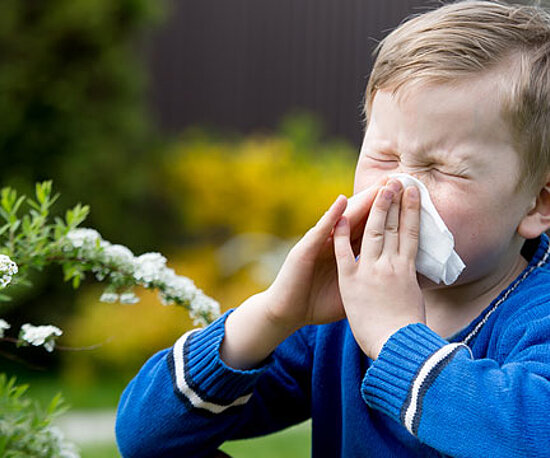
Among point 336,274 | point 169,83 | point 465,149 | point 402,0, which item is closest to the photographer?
point 465,149

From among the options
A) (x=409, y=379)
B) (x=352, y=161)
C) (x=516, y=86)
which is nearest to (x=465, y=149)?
(x=516, y=86)

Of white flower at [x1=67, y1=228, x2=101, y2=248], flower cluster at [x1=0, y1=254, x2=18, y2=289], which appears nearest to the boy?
white flower at [x1=67, y1=228, x2=101, y2=248]

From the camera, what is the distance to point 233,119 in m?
8.09

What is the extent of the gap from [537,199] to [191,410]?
0.83 metres

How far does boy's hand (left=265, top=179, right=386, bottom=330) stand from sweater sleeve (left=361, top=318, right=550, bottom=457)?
0.24 metres

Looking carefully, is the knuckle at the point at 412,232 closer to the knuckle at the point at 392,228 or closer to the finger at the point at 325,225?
the knuckle at the point at 392,228

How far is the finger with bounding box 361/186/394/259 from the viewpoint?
157 centimetres

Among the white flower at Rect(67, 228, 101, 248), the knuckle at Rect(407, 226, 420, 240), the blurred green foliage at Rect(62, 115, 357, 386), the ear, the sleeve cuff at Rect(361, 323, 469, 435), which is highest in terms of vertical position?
the white flower at Rect(67, 228, 101, 248)

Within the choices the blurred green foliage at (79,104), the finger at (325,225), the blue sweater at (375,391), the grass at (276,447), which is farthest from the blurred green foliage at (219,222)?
the finger at (325,225)

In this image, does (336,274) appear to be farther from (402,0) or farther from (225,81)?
(402,0)

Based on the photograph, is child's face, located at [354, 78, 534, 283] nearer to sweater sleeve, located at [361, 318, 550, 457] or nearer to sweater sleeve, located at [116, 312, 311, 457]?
sweater sleeve, located at [361, 318, 550, 457]

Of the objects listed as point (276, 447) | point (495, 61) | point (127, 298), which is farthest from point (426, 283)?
point (276, 447)

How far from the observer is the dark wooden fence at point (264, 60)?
309 inches

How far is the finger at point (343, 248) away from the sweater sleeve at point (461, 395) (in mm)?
162
